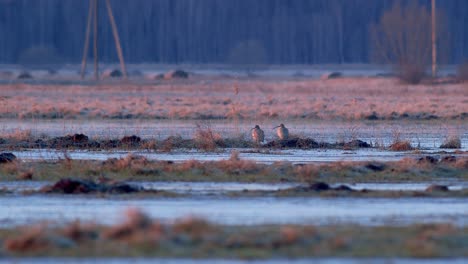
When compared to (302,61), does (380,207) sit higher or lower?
lower

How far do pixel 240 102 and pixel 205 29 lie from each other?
72386 mm

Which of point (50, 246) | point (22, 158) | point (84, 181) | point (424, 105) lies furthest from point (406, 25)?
point (50, 246)

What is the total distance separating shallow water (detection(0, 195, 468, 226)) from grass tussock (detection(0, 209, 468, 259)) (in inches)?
45.0

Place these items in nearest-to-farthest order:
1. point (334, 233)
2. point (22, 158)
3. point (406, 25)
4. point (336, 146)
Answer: point (334, 233), point (22, 158), point (336, 146), point (406, 25)

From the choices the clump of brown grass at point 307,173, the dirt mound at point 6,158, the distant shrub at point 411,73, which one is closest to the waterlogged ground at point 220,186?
the clump of brown grass at point 307,173

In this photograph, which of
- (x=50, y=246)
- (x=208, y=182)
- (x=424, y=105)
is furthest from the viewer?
(x=424, y=105)

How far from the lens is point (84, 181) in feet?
56.9

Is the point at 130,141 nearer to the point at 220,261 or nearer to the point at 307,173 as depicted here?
the point at 307,173

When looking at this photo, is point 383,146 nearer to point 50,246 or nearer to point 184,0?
point 50,246

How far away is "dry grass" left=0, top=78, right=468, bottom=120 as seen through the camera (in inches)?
1657

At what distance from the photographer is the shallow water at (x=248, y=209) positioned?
538 inches

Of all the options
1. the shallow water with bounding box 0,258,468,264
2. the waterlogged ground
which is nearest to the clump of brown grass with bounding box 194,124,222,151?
the waterlogged ground

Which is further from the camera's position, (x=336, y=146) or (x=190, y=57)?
(x=190, y=57)

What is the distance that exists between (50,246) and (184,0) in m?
114
